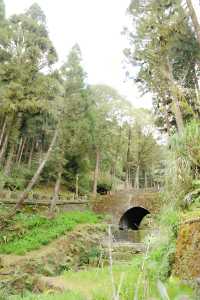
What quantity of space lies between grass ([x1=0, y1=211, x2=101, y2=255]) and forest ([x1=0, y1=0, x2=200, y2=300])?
2.1 inches

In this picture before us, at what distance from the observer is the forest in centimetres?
654

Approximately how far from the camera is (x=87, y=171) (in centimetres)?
3272

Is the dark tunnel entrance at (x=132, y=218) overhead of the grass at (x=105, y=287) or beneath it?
overhead

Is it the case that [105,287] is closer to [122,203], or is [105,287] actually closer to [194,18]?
[194,18]

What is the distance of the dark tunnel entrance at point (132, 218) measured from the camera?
2878cm

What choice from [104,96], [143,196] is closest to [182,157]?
[143,196]

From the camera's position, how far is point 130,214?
30641 millimetres

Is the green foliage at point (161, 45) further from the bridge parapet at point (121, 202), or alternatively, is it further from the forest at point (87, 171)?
the bridge parapet at point (121, 202)

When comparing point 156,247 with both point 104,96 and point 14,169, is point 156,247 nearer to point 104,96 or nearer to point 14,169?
point 14,169

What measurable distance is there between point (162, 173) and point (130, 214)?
23.0 meters

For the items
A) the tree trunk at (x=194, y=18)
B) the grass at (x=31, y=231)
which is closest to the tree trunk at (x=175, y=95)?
the tree trunk at (x=194, y=18)

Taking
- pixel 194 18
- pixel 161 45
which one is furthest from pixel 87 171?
pixel 194 18

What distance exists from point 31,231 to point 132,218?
16.1 m

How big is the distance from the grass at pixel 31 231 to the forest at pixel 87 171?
52mm
